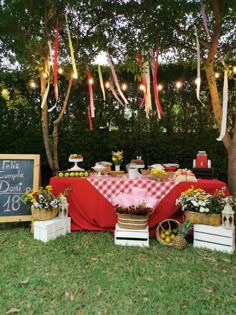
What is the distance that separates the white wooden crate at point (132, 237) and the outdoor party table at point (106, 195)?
317 mm

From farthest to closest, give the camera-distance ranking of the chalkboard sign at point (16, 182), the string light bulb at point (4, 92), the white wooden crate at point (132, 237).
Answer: the string light bulb at point (4, 92) → the chalkboard sign at point (16, 182) → the white wooden crate at point (132, 237)

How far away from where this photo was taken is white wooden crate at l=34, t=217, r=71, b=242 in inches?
112

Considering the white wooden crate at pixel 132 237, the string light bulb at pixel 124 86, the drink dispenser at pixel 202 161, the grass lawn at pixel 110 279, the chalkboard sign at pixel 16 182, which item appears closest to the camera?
the grass lawn at pixel 110 279

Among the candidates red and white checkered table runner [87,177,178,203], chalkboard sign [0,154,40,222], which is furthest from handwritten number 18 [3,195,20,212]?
red and white checkered table runner [87,177,178,203]

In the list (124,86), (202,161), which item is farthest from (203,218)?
(124,86)

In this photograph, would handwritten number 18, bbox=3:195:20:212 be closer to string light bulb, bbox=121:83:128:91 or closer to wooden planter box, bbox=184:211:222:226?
wooden planter box, bbox=184:211:222:226

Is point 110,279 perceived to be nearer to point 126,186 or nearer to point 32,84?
point 126,186

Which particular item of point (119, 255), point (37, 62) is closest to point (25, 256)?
point (119, 255)

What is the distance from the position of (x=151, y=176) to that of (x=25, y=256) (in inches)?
62.3

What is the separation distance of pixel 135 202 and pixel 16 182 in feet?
4.83

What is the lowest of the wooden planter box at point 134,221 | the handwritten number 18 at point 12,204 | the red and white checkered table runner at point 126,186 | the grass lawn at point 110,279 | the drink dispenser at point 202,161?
the grass lawn at point 110,279

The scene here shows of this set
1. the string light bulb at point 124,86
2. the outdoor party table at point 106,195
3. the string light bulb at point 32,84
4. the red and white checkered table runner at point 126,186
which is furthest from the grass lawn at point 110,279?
the string light bulb at point 124,86

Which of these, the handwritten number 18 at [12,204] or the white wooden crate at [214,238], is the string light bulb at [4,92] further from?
the white wooden crate at [214,238]

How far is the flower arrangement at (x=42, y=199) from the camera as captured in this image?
2959mm
